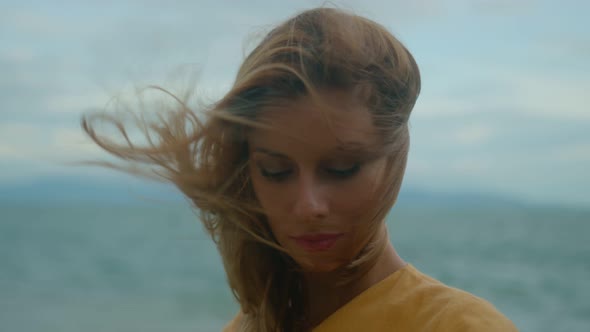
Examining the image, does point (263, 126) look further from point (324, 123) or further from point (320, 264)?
point (320, 264)

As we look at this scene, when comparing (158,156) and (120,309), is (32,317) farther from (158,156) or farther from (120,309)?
(158,156)

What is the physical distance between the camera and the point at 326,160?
5.88 feet

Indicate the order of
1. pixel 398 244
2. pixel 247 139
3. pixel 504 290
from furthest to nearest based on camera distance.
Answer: pixel 398 244, pixel 504 290, pixel 247 139

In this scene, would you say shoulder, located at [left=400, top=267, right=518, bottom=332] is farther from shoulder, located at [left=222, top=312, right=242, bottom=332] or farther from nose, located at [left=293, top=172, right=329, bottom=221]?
shoulder, located at [left=222, top=312, right=242, bottom=332]

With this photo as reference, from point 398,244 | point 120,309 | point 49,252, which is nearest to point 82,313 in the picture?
point 120,309

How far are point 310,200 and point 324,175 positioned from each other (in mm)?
73

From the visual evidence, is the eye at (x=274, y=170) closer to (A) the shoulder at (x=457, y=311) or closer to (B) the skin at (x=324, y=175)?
(B) the skin at (x=324, y=175)

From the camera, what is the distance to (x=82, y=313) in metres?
12.6

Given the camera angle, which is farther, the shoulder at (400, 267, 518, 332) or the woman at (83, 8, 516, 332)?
the woman at (83, 8, 516, 332)

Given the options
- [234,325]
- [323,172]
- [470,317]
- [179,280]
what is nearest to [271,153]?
[323,172]

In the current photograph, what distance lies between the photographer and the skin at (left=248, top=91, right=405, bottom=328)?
178 centimetres

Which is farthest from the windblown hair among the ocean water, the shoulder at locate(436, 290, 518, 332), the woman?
the ocean water

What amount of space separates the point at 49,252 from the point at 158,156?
24.3m

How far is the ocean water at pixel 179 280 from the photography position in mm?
12109
